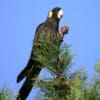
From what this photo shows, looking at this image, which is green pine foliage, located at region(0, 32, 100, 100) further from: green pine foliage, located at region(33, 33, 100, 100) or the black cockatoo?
the black cockatoo

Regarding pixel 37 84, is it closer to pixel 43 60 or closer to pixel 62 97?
pixel 43 60

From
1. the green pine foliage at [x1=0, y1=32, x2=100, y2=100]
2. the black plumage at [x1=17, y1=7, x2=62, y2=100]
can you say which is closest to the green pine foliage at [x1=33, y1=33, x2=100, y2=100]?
the green pine foliage at [x1=0, y1=32, x2=100, y2=100]

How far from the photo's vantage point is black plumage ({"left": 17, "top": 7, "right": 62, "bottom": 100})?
1.68m

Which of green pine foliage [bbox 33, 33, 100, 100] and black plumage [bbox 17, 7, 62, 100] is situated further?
black plumage [bbox 17, 7, 62, 100]

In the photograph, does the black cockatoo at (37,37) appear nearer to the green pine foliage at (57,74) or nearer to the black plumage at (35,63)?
the black plumage at (35,63)

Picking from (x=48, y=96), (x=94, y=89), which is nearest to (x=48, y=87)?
(x=48, y=96)

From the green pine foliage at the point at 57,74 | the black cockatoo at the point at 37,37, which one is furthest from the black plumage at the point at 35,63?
the green pine foliage at the point at 57,74

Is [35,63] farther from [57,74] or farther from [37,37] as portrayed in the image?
[37,37]

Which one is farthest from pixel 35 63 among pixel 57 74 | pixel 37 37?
pixel 37 37

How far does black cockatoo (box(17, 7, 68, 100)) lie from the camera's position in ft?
5.56

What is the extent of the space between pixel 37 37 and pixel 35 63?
1031 mm

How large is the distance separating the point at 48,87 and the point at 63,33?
0.59 metres

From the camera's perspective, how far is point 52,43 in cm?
136

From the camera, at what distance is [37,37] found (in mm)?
3152
